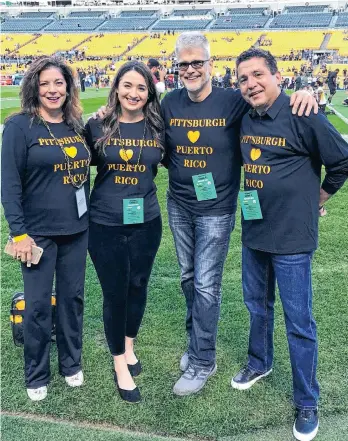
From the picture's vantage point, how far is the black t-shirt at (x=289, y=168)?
8.32 feet

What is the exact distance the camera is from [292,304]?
2.71 metres

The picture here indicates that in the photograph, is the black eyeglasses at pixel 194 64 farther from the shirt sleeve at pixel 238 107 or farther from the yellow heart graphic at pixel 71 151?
the yellow heart graphic at pixel 71 151

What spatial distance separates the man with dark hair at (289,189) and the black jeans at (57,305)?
1100 mm

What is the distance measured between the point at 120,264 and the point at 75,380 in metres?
0.89

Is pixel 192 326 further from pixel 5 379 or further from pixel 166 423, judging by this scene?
pixel 5 379

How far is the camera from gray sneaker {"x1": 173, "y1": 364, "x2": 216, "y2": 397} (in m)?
3.17

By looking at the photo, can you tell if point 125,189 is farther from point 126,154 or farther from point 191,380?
point 191,380

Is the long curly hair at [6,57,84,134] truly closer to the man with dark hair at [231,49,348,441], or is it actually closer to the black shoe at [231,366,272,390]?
the man with dark hair at [231,49,348,441]

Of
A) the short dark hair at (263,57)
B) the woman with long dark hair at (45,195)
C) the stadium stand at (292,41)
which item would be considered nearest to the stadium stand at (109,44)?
the stadium stand at (292,41)

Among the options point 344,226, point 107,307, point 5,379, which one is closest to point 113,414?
point 107,307

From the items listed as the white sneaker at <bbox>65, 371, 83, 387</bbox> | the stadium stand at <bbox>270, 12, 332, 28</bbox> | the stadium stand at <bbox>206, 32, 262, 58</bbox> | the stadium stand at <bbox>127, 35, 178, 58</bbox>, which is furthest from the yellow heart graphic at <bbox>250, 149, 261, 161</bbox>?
the stadium stand at <bbox>270, 12, 332, 28</bbox>

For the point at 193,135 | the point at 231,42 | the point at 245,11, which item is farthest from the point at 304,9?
the point at 193,135

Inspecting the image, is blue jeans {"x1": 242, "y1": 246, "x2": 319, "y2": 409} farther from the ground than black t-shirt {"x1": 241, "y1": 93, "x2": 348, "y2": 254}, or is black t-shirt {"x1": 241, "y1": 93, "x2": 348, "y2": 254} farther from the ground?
black t-shirt {"x1": 241, "y1": 93, "x2": 348, "y2": 254}

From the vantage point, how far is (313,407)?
111 inches
